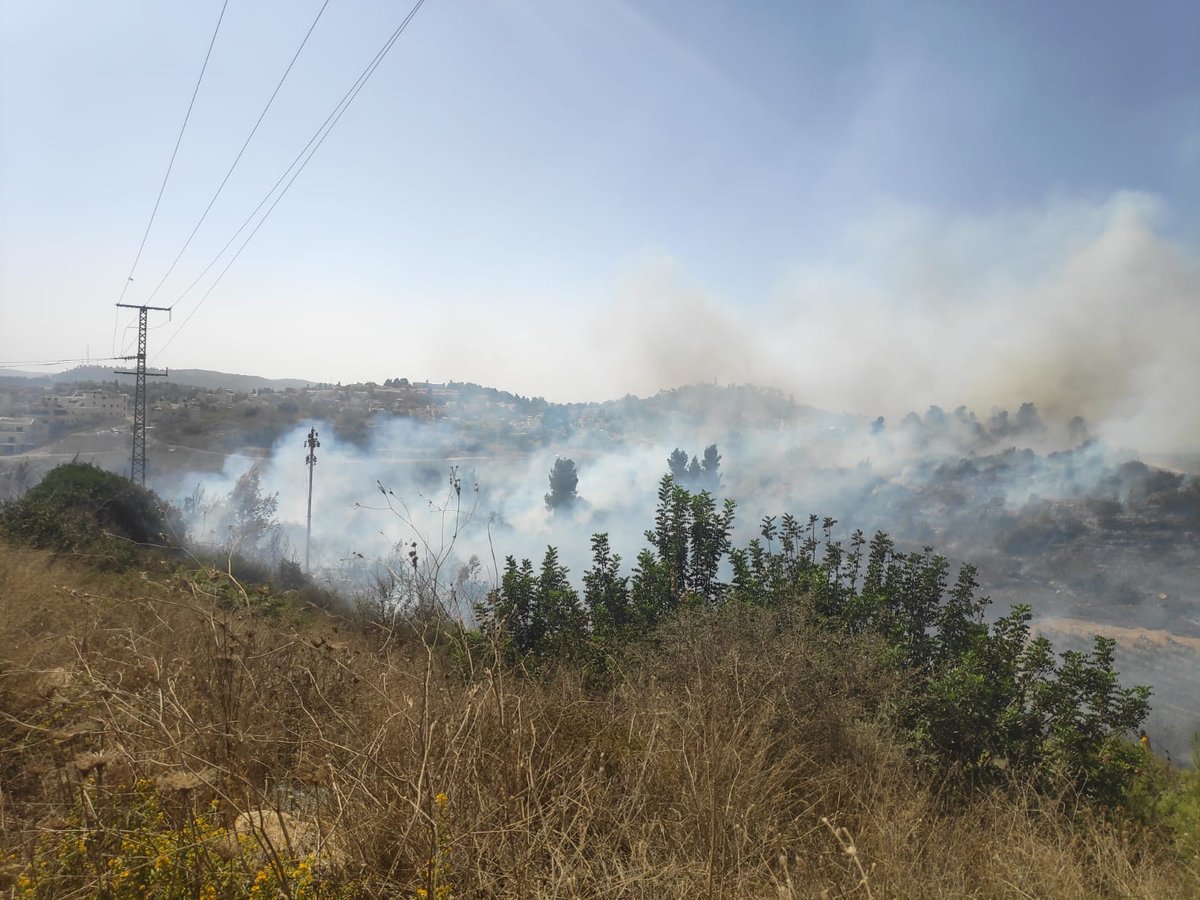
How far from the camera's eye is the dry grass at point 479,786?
3414 millimetres

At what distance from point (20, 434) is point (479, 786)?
74646 millimetres

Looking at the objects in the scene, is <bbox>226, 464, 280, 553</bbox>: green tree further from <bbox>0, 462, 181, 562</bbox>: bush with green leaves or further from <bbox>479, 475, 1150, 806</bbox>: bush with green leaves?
<bbox>479, 475, 1150, 806</bbox>: bush with green leaves

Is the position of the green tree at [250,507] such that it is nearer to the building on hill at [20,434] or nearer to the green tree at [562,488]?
the building on hill at [20,434]

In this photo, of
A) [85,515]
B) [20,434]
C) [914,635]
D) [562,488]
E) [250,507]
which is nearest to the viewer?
[914,635]

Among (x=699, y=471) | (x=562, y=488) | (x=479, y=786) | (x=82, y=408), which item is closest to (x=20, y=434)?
(x=82, y=408)

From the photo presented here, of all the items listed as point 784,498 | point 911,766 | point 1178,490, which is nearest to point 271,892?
point 911,766

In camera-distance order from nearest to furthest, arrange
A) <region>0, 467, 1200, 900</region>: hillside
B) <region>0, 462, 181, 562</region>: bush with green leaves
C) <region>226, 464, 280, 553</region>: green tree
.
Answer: <region>0, 467, 1200, 900</region>: hillside < <region>0, 462, 181, 562</region>: bush with green leaves < <region>226, 464, 280, 553</region>: green tree

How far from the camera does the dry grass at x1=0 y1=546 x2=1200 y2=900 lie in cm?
341

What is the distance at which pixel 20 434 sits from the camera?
59312 millimetres

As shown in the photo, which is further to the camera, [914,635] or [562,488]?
[562,488]

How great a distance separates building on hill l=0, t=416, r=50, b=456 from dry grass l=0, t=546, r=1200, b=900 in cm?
6553

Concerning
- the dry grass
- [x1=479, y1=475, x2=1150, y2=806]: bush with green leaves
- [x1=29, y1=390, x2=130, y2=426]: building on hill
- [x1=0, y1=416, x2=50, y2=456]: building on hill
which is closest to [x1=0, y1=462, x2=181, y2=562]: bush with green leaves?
[x1=479, y1=475, x2=1150, y2=806]: bush with green leaves

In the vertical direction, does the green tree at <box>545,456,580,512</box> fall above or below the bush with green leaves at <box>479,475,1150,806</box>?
below

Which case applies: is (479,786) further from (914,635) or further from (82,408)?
(82,408)
